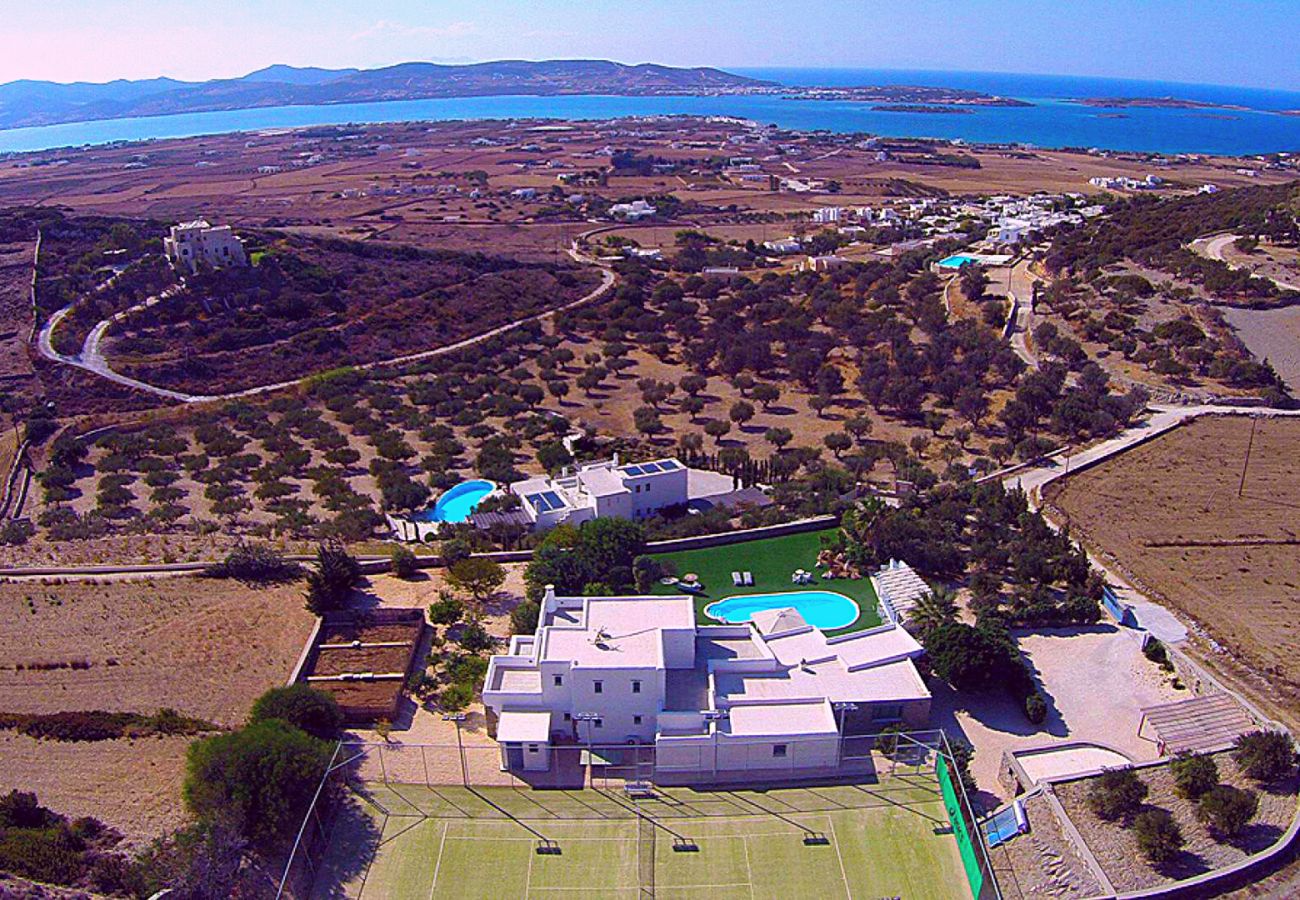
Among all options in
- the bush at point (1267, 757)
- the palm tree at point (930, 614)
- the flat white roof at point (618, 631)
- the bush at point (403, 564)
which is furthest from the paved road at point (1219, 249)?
the bush at point (403, 564)

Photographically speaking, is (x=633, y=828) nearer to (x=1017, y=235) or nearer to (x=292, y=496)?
(x=292, y=496)

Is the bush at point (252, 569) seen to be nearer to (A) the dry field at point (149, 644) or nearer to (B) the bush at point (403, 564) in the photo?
(A) the dry field at point (149, 644)

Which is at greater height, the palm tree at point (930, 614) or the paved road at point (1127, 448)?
the palm tree at point (930, 614)

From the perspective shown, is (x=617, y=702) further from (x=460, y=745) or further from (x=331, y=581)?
(x=331, y=581)

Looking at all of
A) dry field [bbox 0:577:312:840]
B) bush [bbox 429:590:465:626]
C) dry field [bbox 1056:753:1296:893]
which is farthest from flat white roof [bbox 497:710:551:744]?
dry field [bbox 1056:753:1296:893]

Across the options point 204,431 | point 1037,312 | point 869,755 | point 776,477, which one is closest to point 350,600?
point 869,755
